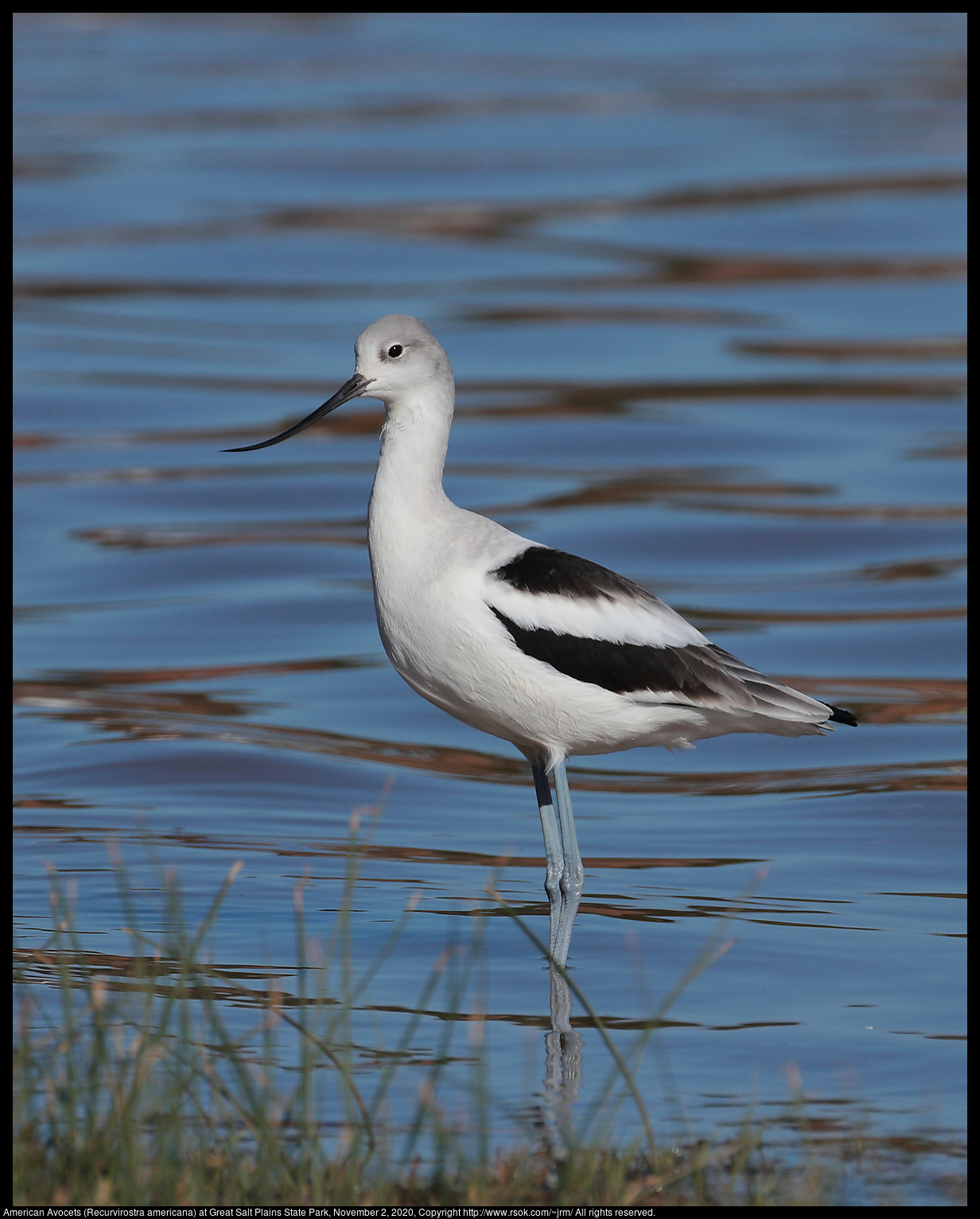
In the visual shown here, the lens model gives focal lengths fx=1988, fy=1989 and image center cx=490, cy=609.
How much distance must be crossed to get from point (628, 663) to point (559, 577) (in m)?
0.40

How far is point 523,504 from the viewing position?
14727 mm

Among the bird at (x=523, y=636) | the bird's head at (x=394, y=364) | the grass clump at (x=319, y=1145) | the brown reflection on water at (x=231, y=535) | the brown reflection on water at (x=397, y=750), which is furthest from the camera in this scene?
the brown reflection on water at (x=231, y=535)

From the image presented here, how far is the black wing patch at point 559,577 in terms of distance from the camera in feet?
22.0

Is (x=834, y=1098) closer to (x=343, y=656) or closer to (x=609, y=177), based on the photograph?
(x=343, y=656)

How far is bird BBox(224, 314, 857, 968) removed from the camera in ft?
21.8

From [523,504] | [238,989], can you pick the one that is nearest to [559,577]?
[238,989]

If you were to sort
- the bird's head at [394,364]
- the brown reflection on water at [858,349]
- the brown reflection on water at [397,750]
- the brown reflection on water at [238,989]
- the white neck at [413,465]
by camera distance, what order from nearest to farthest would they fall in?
1. the brown reflection on water at [238,989]
2. the white neck at [413,465]
3. the bird's head at [394,364]
4. the brown reflection on water at [397,750]
5. the brown reflection on water at [858,349]

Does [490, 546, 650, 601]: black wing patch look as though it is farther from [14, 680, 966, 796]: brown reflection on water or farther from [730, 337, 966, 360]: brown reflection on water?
[730, 337, 966, 360]: brown reflection on water

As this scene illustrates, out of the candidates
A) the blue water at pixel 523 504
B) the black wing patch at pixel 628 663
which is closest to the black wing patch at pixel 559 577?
the black wing patch at pixel 628 663

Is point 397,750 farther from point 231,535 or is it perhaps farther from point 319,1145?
point 319,1145

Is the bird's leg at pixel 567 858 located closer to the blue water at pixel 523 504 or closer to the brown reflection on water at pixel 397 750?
the blue water at pixel 523 504

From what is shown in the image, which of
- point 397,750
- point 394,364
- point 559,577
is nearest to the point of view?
point 559,577

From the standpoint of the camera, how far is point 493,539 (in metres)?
6.83

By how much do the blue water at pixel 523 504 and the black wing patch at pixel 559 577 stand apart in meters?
1.21
